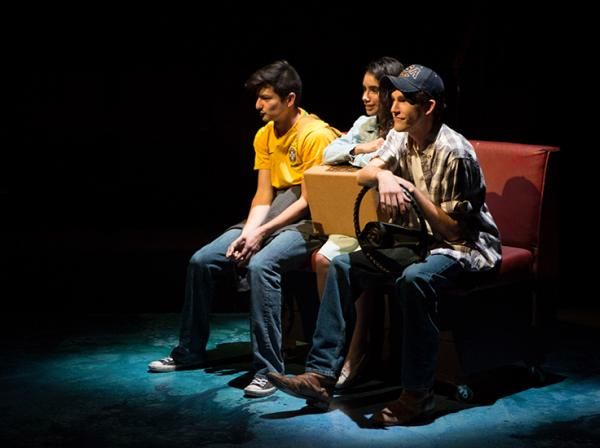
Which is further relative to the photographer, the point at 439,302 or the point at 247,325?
the point at 247,325

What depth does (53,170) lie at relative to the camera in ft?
26.3

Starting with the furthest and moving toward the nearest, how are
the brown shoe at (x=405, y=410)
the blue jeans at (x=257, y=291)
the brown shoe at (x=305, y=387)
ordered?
the blue jeans at (x=257, y=291) < the brown shoe at (x=305, y=387) < the brown shoe at (x=405, y=410)

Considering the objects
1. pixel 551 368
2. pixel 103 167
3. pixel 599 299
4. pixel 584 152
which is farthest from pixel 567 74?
pixel 103 167

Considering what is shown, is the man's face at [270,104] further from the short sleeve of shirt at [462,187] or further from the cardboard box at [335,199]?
the short sleeve of shirt at [462,187]

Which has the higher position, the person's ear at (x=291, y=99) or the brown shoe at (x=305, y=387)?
the person's ear at (x=291, y=99)

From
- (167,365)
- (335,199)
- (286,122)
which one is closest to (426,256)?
(335,199)

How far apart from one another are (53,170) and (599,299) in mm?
4107

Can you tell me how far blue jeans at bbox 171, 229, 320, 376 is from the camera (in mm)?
4379

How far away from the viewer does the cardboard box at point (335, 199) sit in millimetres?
4289

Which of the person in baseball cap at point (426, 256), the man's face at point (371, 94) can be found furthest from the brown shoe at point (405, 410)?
the man's face at point (371, 94)

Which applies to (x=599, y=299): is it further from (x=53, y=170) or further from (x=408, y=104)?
(x=53, y=170)

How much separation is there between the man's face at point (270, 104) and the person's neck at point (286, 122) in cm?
4

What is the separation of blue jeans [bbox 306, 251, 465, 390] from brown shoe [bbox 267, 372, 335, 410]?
0.07 m

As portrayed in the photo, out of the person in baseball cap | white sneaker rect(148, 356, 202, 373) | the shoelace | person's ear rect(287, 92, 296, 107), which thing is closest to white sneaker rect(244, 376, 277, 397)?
the shoelace
